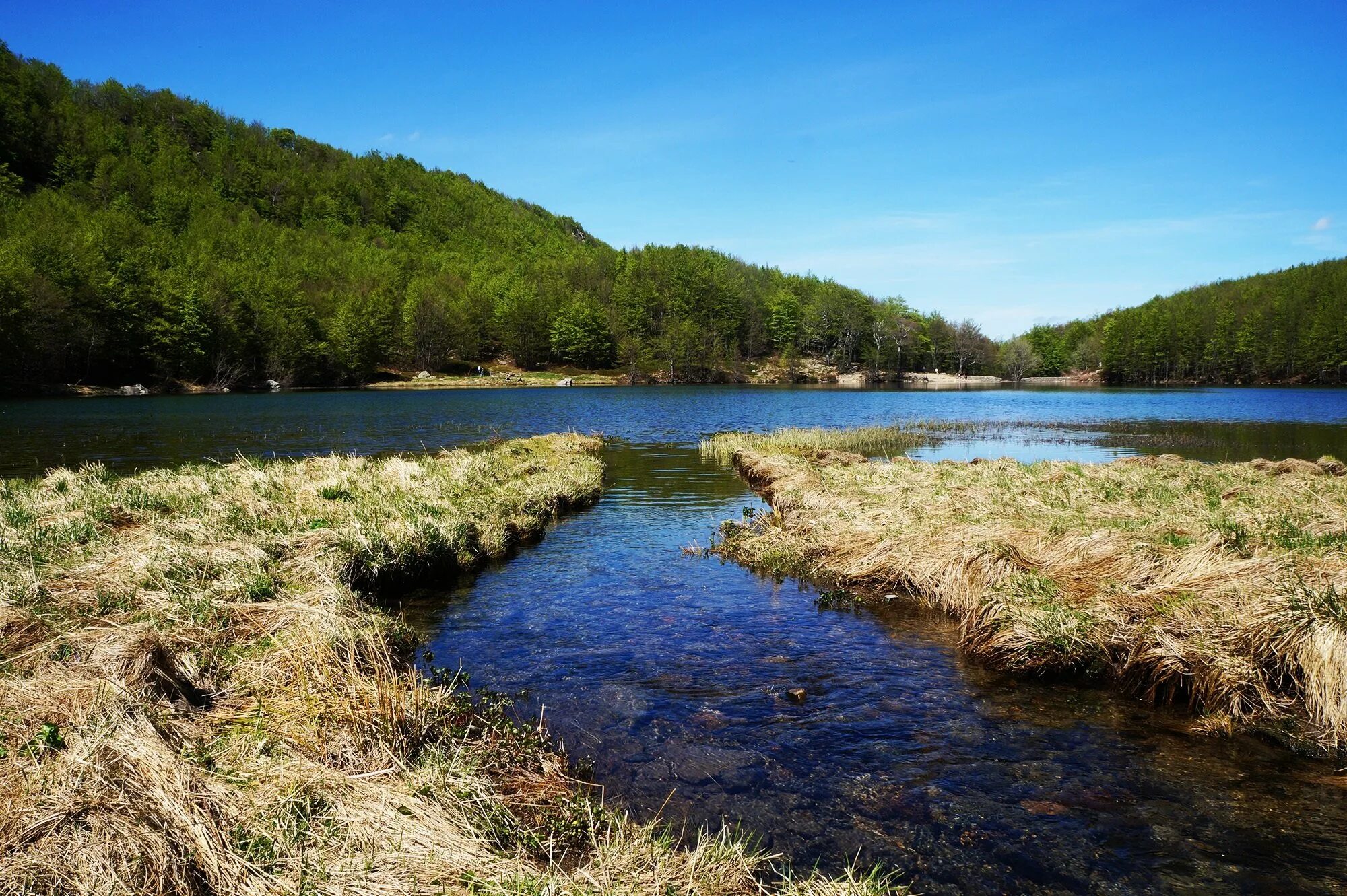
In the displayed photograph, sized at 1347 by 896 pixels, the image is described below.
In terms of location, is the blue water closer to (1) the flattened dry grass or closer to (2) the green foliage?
(1) the flattened dry grass

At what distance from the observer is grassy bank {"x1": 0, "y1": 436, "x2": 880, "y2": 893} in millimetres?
4148

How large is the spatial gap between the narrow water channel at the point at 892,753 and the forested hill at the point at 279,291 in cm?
8021

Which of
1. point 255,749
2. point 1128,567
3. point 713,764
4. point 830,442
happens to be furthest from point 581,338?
point 255,749

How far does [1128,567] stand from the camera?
32.1 ft

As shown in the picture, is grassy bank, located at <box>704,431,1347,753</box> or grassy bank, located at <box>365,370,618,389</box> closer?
grassy bank, located at <box>704,431,1347,753</box>

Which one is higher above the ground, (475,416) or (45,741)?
(45,741)

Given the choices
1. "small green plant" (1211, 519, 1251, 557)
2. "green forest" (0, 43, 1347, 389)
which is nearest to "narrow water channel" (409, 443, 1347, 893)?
"small green plant" (1211, 519, 1251, 557)

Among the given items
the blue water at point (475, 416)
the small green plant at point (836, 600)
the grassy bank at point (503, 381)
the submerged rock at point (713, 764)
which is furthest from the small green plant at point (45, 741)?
the grassy bank at point (503, 381)

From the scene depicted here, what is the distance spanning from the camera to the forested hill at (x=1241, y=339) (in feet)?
427

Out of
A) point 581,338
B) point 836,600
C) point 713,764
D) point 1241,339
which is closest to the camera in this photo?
point 713,764

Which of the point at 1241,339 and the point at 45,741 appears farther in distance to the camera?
the point at 1241,339

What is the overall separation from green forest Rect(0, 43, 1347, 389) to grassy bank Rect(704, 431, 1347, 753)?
84.0 m

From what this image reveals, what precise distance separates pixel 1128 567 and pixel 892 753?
506 centimetres

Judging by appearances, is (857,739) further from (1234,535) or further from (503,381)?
(503,381)
